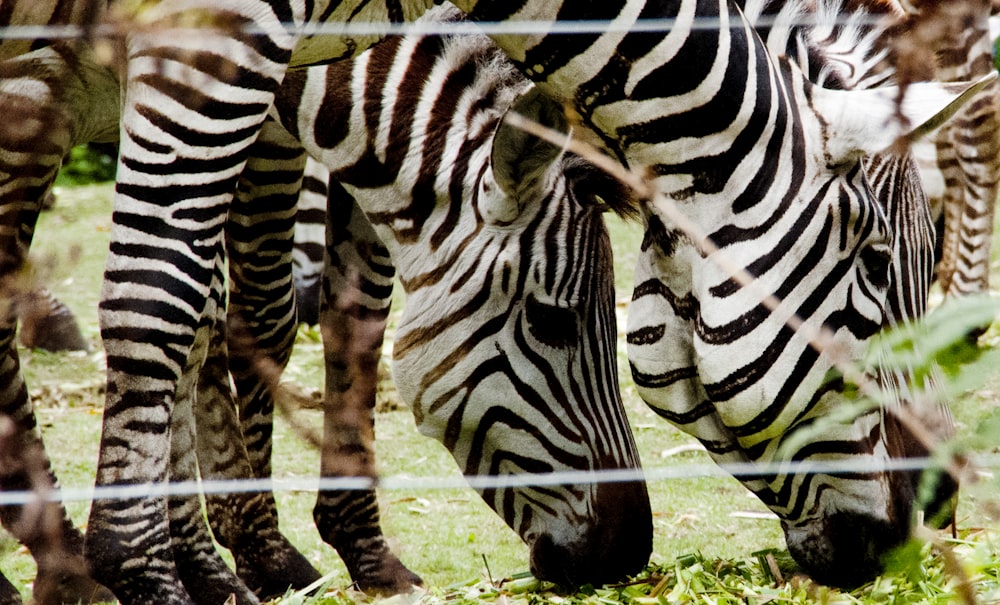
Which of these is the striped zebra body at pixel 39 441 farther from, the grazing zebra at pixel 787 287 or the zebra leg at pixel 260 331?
the grazing zebra at pixel 787 287

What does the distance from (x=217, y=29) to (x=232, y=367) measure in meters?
2.03

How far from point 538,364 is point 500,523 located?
165cm

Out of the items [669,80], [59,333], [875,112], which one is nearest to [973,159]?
[875,112]

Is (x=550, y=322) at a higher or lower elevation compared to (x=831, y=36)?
lower

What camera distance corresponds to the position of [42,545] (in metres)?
3.35

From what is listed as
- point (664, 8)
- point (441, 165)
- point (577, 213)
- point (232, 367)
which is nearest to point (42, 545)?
point (232, 367)

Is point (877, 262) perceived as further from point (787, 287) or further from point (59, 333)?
point (59, 333)

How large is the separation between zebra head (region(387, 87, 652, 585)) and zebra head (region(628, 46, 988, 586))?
0.37m

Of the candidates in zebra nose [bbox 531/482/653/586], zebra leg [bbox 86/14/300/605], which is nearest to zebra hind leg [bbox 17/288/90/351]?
zebra leg [bbox 86/14/300/605]

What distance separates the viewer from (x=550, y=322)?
319 cm

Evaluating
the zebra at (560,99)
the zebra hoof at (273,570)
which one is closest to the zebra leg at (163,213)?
the zebra at (560,99)

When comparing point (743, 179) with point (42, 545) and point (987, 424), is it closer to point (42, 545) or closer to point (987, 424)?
point (987, 424)

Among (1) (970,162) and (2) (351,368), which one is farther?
(1) (970,162)

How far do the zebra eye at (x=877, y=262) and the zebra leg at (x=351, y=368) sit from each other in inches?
70.4
